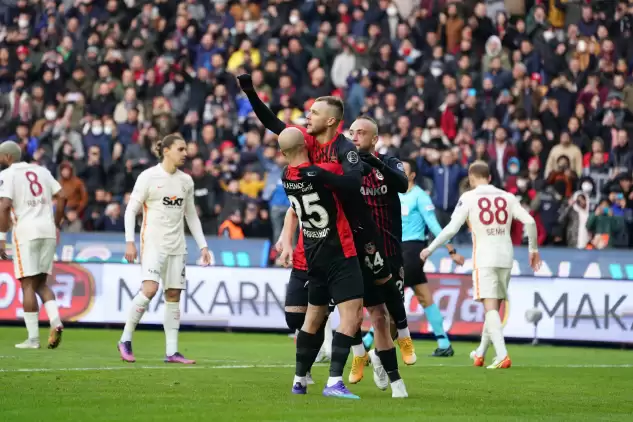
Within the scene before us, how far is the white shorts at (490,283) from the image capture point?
14.7 m

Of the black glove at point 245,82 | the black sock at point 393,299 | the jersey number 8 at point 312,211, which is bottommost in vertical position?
the black sock at point 393,299

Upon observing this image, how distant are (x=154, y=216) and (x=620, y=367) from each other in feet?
18.9

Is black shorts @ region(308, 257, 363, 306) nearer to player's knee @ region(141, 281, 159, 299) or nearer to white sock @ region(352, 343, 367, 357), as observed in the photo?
white sock @ region(352, 343, 367, 357)

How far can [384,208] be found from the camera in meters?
11.8

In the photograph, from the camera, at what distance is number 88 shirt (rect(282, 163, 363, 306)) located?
10234mm

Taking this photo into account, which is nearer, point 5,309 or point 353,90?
point 5,309

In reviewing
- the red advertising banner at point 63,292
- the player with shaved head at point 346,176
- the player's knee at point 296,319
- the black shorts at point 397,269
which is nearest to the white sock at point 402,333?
the black shorts at point 397,269

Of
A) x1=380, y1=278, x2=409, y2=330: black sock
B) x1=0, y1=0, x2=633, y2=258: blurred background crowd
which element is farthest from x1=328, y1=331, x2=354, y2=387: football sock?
x1=0, y1=0, x2=633, y2=258: blurred background crowd

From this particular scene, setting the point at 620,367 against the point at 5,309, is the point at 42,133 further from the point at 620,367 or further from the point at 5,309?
the point at 620,367

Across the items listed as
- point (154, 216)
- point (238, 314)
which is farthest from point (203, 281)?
point (154, 216)

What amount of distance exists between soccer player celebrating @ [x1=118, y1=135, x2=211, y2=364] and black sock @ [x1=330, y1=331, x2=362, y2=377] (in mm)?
3937

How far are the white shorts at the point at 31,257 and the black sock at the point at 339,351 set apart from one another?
20.9 feet

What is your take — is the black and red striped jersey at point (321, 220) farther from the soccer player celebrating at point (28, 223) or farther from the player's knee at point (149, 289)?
the soccer player celebrating at point (28, 223)

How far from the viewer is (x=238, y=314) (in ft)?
68.3
